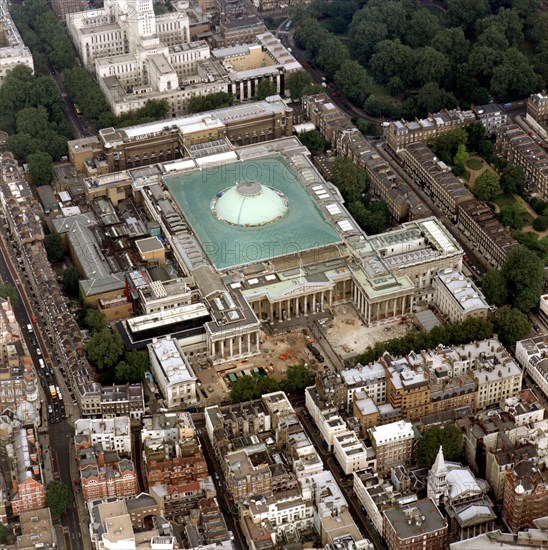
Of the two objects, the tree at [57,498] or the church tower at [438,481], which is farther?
the tree at [57,498]

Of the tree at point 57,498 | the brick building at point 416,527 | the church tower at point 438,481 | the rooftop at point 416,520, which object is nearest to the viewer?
the brick building at point 416,527

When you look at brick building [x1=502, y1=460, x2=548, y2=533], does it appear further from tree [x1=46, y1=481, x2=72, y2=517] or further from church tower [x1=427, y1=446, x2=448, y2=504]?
tree [x1=46, y1=481, x2=72, y2=517]

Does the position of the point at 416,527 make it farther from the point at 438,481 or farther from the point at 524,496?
the point at 524,496

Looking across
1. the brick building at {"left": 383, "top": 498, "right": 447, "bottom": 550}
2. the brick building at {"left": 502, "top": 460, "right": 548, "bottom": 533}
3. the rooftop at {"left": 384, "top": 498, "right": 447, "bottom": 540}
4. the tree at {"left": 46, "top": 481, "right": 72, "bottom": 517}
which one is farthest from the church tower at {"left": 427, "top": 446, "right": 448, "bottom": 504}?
the tree at {"left": 46, "top": 481, "right": 72, "bottom": 517}

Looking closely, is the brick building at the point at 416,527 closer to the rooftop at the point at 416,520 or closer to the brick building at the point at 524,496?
the rooftop at the point at 416,520

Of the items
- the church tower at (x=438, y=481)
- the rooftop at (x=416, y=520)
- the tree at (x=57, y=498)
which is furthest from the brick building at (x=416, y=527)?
the tree at (x=57, y=498)

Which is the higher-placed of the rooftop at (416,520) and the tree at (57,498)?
the rooftop at (416,520)
